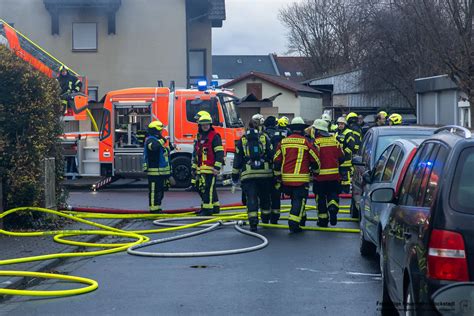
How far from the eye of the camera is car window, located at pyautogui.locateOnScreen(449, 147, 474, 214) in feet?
15.2

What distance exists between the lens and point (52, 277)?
8.20 metres

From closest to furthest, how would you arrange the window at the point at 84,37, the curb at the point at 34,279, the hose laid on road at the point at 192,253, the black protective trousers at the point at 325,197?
the curb at the point at 34,279 → the hose laid on road at the point at 192,253 → the black protective trousers at the point at 325,197 → the window at the point at 84,37

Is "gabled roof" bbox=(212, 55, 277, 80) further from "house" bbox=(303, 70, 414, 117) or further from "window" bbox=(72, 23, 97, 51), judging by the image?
"window" bbox=(72, 23, 97, 51)

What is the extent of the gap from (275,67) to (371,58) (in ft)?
173

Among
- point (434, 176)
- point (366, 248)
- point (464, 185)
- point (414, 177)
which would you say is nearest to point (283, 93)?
point (366, 248)

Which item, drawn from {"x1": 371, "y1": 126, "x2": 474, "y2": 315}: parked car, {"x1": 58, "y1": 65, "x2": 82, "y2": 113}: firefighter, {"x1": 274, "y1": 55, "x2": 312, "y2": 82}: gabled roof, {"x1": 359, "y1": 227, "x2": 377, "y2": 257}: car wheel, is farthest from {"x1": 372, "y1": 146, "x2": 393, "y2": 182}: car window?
{"x1": 274, "y1": 55, "x2": 312, "y2": 82}: gabled roof

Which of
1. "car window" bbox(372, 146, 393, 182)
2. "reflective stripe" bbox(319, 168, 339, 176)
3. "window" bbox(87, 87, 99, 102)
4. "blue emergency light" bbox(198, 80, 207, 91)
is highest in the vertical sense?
"window" bbox(87, 87, 99, 102)

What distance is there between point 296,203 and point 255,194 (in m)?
0.69

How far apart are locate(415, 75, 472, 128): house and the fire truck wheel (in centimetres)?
1013

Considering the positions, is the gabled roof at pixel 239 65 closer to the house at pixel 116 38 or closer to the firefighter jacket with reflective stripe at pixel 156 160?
the house at pixel 116 38

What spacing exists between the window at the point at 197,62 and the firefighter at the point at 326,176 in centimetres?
2401

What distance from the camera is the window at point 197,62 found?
35906mm

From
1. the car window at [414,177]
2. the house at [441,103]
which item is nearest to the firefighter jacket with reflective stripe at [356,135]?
the car window at [414,177]

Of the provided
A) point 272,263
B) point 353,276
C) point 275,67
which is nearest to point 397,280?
point 353,276
